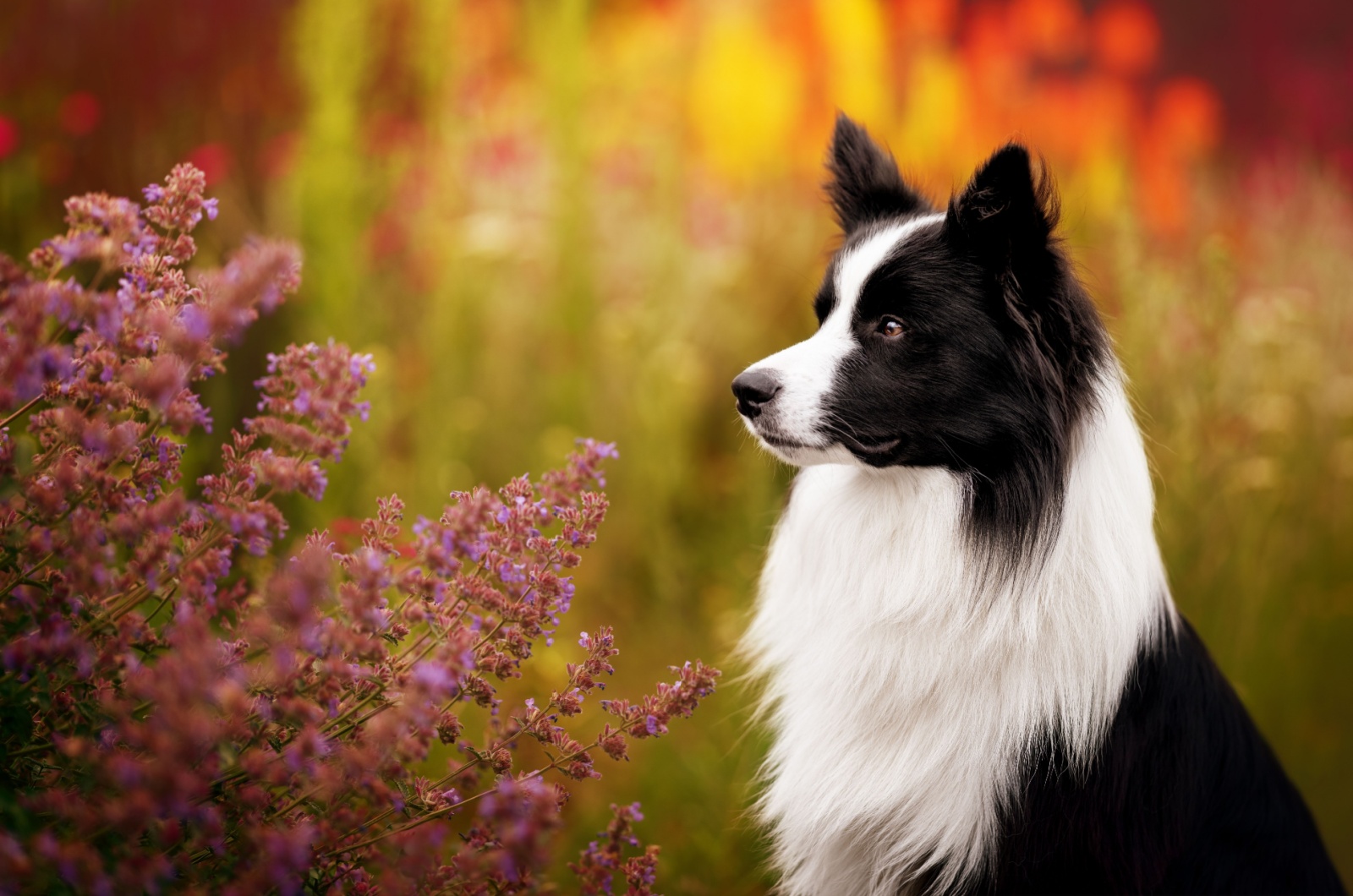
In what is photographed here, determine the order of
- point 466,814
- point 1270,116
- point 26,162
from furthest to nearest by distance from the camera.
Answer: point 1270,116, point 26,162, point 466,814

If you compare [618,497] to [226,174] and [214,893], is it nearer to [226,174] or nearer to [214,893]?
[226,174]

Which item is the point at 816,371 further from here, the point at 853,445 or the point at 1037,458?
the point at 1037,458

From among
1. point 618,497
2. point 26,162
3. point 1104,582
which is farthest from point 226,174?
point 1104,582

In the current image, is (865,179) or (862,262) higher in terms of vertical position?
(865,179)

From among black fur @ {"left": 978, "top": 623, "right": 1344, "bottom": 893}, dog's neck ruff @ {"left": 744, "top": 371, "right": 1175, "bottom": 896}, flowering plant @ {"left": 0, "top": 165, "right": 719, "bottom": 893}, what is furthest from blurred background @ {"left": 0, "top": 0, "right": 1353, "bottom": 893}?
flowering plant @ {"left": 0, "top": 165, "right": 719, "bottom": 893}

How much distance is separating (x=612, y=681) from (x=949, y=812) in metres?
2.11

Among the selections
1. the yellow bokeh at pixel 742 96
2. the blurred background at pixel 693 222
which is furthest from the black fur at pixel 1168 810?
the yellow bokeh at pixel 742 96

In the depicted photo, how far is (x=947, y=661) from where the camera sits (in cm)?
206

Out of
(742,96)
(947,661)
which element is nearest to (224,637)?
(947,661)

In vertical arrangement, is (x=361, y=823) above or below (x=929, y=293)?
below

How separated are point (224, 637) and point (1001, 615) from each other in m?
1.43

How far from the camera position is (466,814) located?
10.8 feet

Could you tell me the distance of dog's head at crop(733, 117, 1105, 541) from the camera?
6.63 feet

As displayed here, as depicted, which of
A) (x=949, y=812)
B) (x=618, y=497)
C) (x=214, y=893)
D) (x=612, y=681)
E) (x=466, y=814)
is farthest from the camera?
(x=618, y=497)
